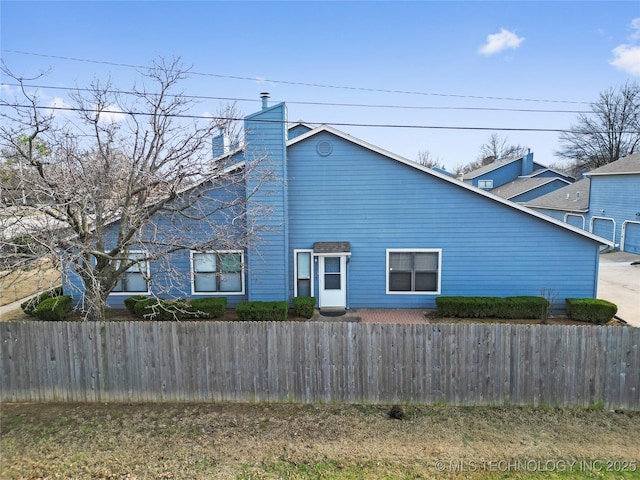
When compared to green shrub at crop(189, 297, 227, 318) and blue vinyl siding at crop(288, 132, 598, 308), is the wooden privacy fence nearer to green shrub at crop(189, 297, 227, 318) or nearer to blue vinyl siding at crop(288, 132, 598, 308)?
green shrub at crop(189, 297, 227, 318)

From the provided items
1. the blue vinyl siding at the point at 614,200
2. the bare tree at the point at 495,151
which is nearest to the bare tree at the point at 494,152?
the bare tree at the point at 495,151

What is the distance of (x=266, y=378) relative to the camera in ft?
26.4

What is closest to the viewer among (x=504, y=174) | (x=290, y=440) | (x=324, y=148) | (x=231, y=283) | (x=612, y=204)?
(x=290, y=440)

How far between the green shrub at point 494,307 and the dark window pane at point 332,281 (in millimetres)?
3185

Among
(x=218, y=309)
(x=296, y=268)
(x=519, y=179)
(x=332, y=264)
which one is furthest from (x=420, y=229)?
(x=519, y=179)

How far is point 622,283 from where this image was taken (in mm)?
18406

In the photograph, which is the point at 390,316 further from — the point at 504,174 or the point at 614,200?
the point at 504,174

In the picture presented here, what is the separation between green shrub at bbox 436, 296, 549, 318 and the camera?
12.8 meters

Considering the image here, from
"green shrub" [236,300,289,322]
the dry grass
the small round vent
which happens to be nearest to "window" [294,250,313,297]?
"green shrub" [236,300,289,322]

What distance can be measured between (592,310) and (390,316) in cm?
586

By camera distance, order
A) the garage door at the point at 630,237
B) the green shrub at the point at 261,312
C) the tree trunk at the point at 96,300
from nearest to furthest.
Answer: the tree trunk at the point at 96,300
the green shrub at the point at 261,312
the garage door at the point at 630,237

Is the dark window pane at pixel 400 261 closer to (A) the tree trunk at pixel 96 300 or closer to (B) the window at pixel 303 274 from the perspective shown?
(B) the window at pixel 303 274

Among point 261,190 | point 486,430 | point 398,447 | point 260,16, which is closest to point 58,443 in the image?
point 398,447

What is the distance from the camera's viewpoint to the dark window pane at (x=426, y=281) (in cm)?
1405
